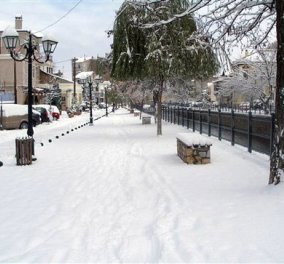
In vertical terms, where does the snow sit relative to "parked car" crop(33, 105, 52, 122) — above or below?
above

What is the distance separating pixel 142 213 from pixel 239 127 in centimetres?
935

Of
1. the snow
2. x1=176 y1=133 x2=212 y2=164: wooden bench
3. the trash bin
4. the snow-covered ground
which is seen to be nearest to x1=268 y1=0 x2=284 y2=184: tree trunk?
the snow-covered ground

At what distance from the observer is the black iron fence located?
42.9 feet

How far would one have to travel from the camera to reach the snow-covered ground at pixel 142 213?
5.44 m

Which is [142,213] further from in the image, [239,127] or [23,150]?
[239,127]

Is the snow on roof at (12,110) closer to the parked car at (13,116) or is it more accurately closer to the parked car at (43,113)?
the parked car at (13,116)

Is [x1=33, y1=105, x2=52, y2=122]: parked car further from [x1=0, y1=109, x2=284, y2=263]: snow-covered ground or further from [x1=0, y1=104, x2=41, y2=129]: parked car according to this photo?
[x1=0, y1=109, x2=284, y2=263]: snow-covered ground

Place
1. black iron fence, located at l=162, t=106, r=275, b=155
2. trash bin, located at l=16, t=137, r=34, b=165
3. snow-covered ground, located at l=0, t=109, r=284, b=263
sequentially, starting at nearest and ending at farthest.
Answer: snow-covered ground, located at l=0, t=109, r=284, b=263
black iron fence, located at l=162, t=106, r=275, b=155
trash bin, located at l=16, t=137, r=34, b=165

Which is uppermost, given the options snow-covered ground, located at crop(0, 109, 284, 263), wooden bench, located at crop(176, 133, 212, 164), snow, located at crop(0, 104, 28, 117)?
snow, located at crop(0, 104, 28, 117)

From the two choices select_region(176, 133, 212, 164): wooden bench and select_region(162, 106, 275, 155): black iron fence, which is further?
select_region(162, 106, 275, 155): black iron fence

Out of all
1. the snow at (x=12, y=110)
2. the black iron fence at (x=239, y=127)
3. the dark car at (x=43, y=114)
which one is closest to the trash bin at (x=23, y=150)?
the black iron fence at (x=239, y=127)

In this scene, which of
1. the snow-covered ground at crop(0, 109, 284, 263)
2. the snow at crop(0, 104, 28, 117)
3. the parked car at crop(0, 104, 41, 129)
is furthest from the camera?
the snow at crop(0, 104, 28, 117)

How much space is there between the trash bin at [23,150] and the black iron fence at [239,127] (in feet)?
20.1

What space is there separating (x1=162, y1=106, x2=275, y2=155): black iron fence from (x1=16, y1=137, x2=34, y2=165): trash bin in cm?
613
